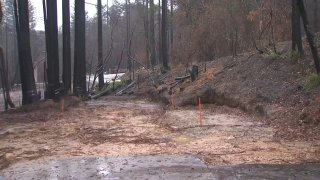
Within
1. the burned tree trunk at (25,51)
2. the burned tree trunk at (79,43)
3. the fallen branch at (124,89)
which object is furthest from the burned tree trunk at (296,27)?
the fallen branch at (124,89)

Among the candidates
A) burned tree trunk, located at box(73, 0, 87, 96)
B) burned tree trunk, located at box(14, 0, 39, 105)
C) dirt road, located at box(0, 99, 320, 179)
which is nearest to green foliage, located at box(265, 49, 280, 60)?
dirt road, located at box(0, 99, 320, 179)

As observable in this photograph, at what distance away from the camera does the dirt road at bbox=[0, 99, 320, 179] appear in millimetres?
9406

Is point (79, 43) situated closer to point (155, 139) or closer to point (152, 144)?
point (155, 139)

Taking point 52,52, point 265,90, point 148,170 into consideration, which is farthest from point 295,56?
point 52,52

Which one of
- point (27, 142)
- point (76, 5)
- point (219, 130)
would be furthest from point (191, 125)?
point (76, 5)

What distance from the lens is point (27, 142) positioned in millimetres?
12680

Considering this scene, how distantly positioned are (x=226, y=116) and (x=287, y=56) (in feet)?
16.3

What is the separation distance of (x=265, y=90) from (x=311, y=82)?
8.13ft

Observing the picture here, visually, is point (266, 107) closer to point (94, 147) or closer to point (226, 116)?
point (226, 116)

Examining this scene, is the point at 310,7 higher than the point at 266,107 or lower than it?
higher

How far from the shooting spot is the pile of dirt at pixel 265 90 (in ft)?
43.5

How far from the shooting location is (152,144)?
38.8 feet

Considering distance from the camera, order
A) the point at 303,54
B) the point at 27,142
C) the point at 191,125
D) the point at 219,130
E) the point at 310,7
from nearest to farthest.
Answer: the point at 27,142, the point at 219,130, the point at 191,125, the point at 303,54, the point at 310,7

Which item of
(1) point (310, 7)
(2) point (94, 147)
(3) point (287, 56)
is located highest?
(1) point (310, 7)
